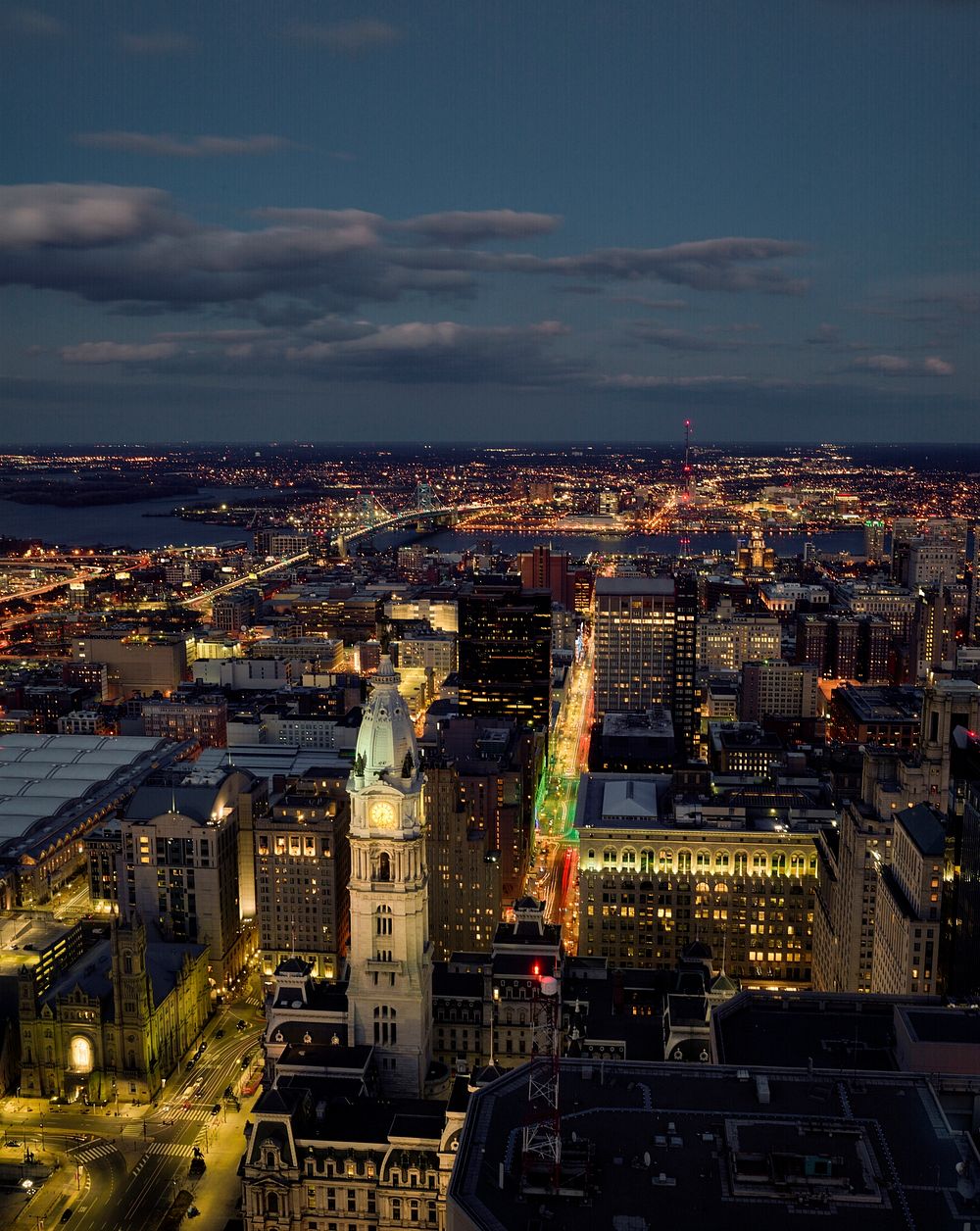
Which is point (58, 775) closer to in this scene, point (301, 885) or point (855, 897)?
point (301, 885)

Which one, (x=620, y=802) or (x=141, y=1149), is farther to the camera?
(x=620, y=802)

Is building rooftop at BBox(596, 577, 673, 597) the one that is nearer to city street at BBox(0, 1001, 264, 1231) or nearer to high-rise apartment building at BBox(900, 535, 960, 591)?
city street at BBox(0, 1001, 264, 1231)

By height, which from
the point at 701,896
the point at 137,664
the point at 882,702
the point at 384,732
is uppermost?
the point at 384,732

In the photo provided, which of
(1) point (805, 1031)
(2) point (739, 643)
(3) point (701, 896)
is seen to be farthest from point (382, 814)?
(2) point (739, 643)

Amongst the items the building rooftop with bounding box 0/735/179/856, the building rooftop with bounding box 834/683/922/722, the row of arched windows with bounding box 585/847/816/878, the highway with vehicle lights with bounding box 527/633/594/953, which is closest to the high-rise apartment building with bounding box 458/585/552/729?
the highway with vehicle lights with bounding box 527/633/594/953

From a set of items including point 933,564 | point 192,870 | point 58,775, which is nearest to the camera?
point 192,870

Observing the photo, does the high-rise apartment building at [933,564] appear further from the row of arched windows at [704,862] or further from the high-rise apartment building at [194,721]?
the row of arched windows at [704,862]

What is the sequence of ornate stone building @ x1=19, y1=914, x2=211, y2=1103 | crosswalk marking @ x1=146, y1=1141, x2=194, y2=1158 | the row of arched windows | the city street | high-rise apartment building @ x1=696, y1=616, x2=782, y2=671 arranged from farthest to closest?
high-rise apartment building @ x1=696, y1=616, x2=782, y2=671 → the row of arched windows → ornate stone building @ x1=19, y1=914, x2=211, y2=1103 → crosswalk marking @ x1=146, y1=1141, x2=194, y2=1158 → the city street
